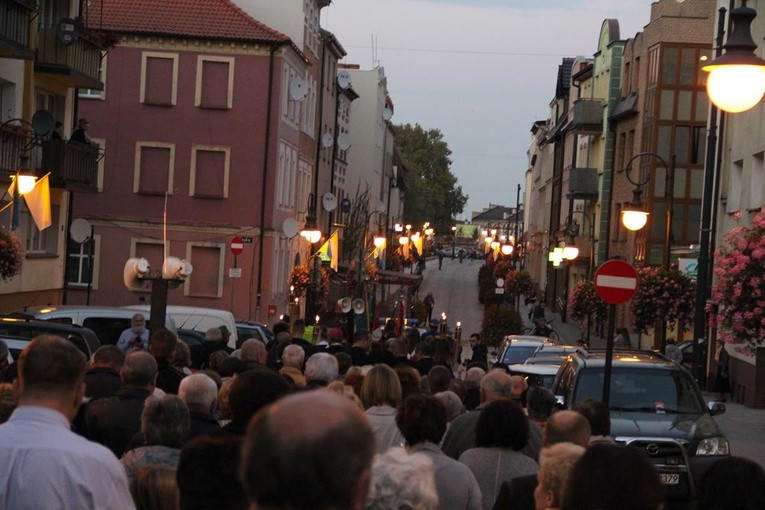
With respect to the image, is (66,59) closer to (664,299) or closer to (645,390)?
(664,299)

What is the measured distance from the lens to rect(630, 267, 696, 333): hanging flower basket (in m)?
34.8

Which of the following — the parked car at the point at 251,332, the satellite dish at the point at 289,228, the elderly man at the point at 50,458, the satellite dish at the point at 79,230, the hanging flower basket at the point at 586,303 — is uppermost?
the satellite dish at the point at 289,228

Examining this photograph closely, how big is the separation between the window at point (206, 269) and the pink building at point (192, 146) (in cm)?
3

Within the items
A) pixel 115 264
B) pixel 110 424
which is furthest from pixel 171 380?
pixel 115 264

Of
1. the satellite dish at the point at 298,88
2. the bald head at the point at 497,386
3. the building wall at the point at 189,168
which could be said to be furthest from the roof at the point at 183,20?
the bald head at the point at 497,386

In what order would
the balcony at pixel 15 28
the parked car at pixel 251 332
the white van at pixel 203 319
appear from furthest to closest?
1. the balcony at pixel 15 28
2. the parked car at pixel 251 332
3. the white van at pixel 203 319

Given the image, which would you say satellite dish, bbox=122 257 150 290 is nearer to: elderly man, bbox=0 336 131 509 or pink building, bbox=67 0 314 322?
elderly man, bbox=0 336 131 509

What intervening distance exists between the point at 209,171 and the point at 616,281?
114ft

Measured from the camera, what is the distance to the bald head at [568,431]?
7.41m

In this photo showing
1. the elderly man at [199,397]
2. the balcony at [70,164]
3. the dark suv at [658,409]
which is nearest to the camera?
the elderly man at [199,397]

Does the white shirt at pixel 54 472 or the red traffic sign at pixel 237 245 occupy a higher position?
the red traffic sign at pixel 237 245

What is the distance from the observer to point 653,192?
5538cm

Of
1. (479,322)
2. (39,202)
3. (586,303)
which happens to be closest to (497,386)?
(39,202)

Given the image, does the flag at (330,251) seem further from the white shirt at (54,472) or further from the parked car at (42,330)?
the white shirt at (54,472)
